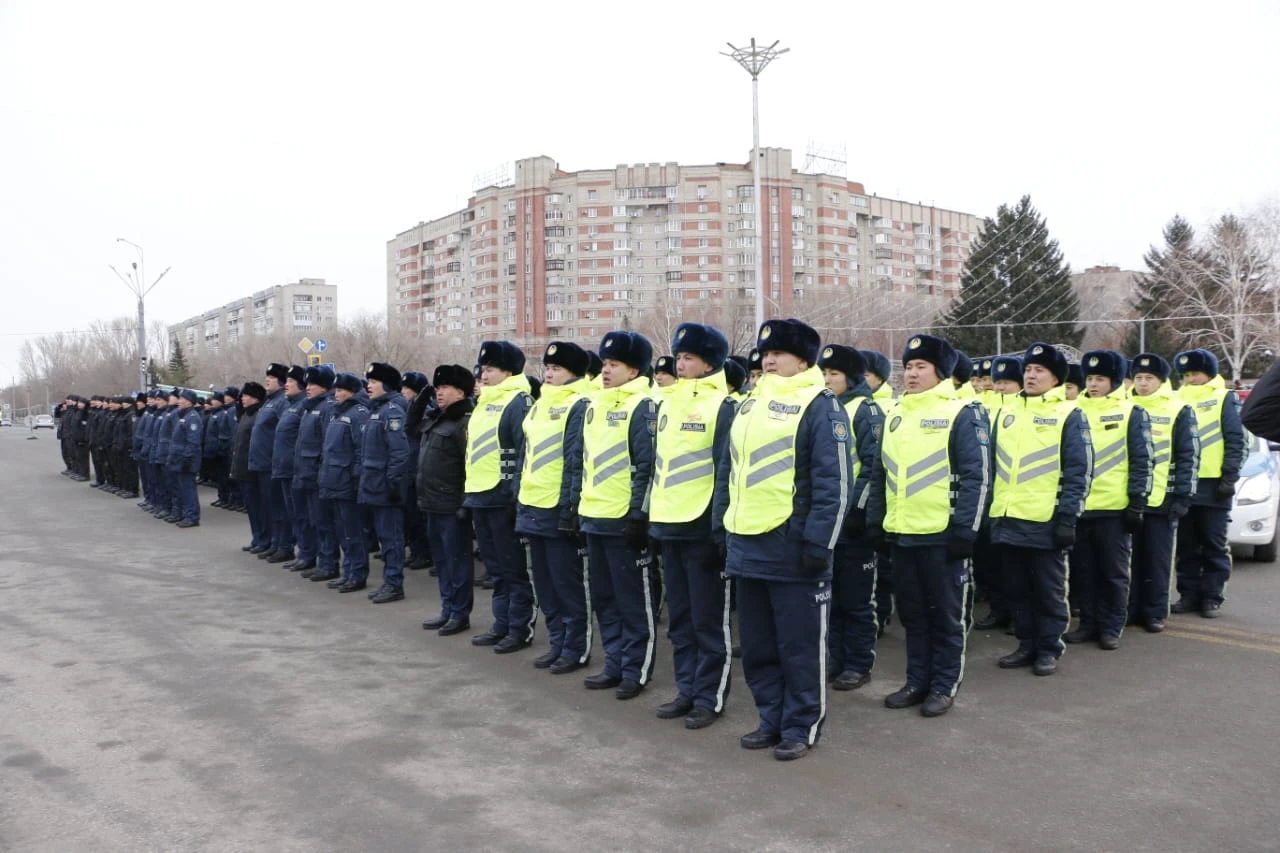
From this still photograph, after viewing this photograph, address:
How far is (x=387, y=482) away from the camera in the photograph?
9.75m

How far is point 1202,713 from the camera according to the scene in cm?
591

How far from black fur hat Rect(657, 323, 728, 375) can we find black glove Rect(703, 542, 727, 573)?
3.69ft

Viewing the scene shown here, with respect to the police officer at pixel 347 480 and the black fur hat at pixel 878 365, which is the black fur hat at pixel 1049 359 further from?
the police officer at pixel 347 480

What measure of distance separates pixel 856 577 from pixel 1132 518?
2.45 m

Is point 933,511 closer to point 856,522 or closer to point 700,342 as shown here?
point 856,522

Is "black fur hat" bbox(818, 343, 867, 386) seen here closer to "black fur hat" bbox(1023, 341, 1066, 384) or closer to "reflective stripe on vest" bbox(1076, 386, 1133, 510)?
"black fur hat" bbox(1023, 341, 1066, 384)

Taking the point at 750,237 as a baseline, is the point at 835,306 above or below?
below

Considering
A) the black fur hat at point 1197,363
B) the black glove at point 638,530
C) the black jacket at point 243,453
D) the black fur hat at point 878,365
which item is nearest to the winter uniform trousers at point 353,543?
the black jacket at point 243,453

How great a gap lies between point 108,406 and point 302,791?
21.7 m

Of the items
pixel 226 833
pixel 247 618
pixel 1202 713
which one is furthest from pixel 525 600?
pixel 1202 713

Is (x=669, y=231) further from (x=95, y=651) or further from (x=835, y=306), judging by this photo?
(x=95, y=651)

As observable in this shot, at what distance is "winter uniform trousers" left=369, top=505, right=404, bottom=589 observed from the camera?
9875 millimetres

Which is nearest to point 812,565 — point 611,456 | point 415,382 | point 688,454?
point 688,454

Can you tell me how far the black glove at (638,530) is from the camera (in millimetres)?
6254
